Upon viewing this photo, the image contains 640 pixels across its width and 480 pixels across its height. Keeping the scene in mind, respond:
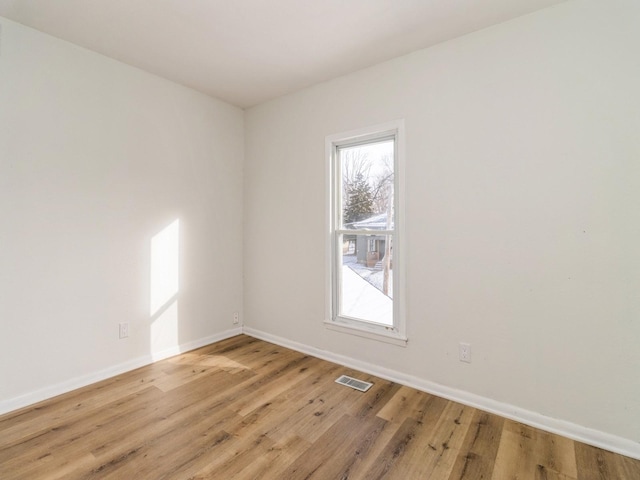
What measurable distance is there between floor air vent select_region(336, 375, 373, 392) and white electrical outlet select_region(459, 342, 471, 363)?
74 centimetres

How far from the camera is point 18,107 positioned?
2.17 meters

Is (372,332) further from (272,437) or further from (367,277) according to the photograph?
(272,437)

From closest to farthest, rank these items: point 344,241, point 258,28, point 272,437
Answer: point 272,437
point 258,28
point 344,241

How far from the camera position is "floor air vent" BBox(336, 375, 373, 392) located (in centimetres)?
248

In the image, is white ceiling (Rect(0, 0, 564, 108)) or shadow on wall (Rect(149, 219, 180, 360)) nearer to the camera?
white ceiling (Rect(0, 0, 564, 108))

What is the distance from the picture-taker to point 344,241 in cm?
299

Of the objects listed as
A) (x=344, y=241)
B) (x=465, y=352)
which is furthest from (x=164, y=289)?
(x=465, y=352)

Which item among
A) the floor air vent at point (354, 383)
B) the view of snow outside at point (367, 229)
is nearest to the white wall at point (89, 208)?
the view of snow outside at point (367, 229)

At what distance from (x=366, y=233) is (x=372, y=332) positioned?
0.86m

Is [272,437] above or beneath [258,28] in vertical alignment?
beneath

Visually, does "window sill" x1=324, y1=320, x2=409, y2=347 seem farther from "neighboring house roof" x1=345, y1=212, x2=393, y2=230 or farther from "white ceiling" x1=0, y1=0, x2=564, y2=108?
"white ceiling" x1=0, y1=0, x2=564, y2=108

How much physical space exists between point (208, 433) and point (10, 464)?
3.24ft

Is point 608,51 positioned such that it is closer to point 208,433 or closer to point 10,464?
point 208,433

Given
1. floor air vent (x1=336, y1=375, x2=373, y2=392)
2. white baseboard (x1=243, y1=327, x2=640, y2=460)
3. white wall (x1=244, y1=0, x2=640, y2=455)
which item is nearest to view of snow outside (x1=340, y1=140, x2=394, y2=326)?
white wall (x1=244, y1=0, x2=640, y2=455)
